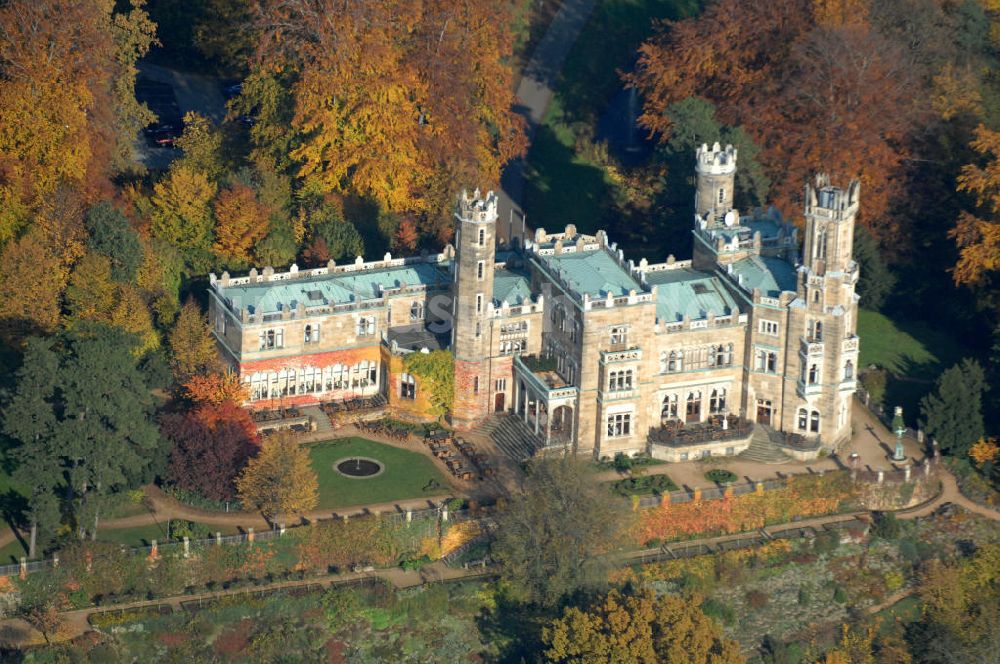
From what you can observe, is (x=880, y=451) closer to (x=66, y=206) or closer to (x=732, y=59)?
(x=732, y=59)

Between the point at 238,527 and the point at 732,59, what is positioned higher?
the point at 732,59

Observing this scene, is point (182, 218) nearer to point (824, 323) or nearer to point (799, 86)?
point (824, 323)

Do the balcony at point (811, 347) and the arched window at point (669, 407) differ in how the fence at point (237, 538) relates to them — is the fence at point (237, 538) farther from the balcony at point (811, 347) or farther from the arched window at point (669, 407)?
the balcony at point (811, 347)

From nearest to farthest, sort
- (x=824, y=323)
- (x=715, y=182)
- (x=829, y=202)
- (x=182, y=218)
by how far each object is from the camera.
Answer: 1. (x=829, y=202)
2. (x=824, y=323)
3. (x=715, y=182)
4. (x=182, y=218)

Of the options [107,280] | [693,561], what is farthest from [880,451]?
[107,280]

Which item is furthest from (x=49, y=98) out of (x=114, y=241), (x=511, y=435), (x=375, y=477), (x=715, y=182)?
(x=715, y=182)

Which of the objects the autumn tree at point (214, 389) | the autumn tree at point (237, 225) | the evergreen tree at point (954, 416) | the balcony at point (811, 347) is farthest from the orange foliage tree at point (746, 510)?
the autumn tree at point (237, 225)

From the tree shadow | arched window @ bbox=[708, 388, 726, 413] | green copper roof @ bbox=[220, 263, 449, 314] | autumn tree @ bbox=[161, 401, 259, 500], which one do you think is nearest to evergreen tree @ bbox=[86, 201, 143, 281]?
green copper roof @ bbox=[220, 263, 449, 314]
